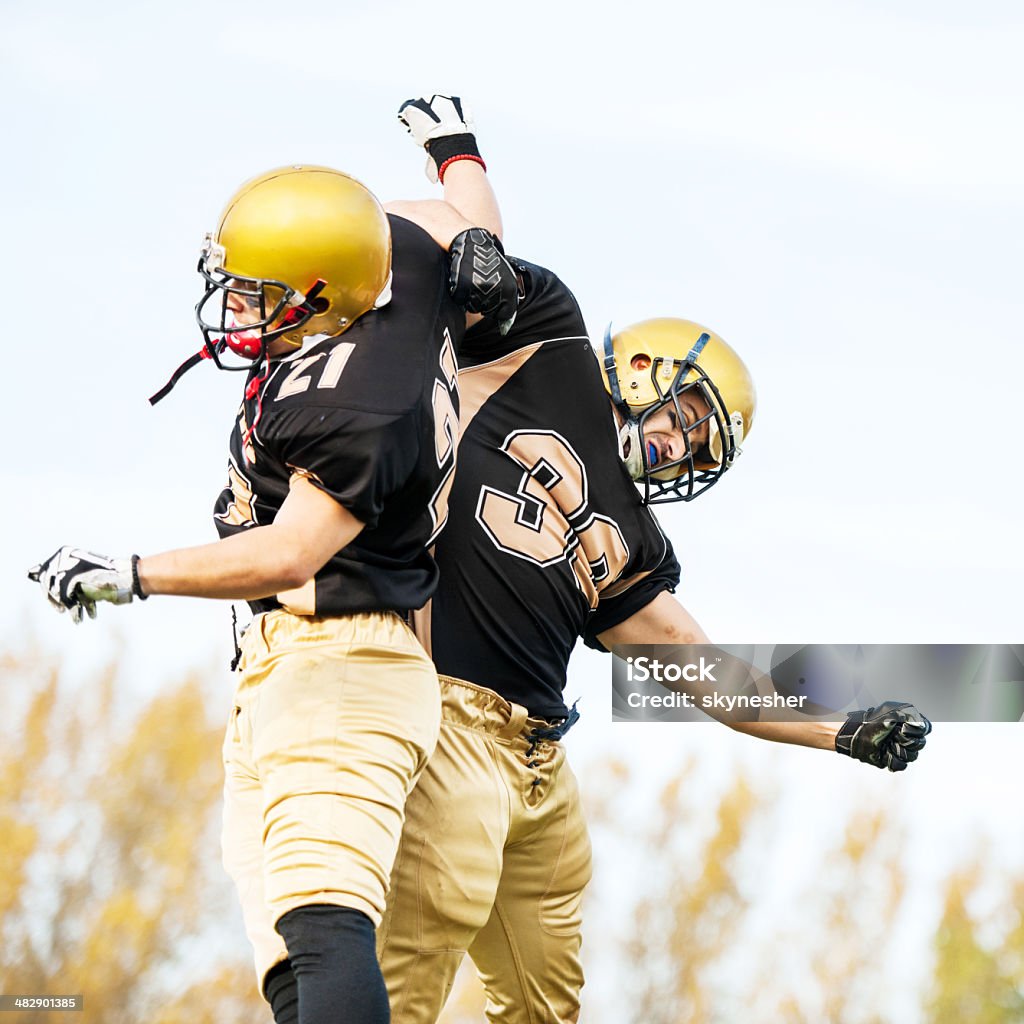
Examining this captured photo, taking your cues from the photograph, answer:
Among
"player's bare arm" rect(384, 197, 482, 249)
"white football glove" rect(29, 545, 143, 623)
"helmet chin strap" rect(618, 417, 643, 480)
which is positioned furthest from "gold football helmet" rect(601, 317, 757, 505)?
"white football glove" rect(29, 545, 143, 623)

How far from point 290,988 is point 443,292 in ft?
4.72

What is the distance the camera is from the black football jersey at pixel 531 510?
3.93m

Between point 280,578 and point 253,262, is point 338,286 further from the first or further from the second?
point 280,578

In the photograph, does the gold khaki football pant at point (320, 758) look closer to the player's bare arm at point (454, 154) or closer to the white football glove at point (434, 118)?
the player's bare arm at point (454, 154)

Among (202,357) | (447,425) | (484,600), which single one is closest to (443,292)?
(447,425)

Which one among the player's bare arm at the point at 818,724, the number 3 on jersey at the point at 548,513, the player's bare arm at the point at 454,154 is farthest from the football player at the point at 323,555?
the player's bare arm at the point at 818,724

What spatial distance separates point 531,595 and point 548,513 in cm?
21

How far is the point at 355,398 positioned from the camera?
10.2 feet

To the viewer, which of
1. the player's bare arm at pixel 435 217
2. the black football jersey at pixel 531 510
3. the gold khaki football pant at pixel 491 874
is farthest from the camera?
the black football jersey at pixel 531 510

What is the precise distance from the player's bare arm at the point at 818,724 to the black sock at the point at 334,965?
156cm

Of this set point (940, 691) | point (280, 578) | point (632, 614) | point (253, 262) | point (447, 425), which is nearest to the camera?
point (280, 578)

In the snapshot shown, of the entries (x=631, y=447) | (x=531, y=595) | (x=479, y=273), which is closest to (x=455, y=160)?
(x=479, y=273)

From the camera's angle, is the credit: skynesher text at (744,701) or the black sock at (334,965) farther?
the credit: skynesher text at (744,701)

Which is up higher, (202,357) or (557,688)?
(202,357)
